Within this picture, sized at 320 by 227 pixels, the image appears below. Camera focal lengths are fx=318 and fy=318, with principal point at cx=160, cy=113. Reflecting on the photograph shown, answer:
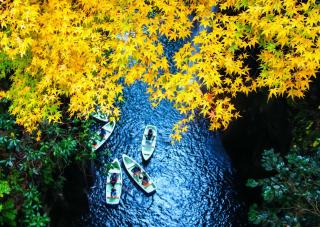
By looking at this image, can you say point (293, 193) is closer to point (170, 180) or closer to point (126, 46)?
point (126, 46)

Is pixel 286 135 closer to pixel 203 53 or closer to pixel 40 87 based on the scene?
pixel 203 53

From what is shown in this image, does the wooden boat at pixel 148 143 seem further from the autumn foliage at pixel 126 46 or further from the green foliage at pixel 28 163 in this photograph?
the autumn foliage at pixel 126 46

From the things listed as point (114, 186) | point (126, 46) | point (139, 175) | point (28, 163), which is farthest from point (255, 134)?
point (28, 163)

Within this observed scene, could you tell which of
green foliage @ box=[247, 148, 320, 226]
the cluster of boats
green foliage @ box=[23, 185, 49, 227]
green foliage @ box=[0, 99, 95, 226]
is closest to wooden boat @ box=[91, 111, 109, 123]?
the cluster of boats

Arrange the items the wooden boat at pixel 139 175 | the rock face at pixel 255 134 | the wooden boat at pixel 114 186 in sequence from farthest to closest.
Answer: the wooden boat at pixel 139 175 < the wooden boat at pixel 114 186 < the rock face at pixel 255 134

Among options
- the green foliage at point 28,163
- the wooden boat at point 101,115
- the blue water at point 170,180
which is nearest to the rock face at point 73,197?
the blue water at point 170,180

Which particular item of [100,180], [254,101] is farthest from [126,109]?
[254,101]
